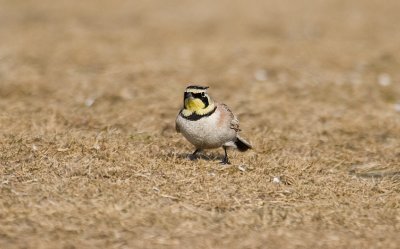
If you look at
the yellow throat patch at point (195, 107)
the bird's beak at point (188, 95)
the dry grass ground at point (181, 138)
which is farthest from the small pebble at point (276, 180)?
the bird's beak at point (188, 95)

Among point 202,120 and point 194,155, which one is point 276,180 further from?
point 194,155

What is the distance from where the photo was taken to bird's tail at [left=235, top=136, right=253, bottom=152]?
9266mm

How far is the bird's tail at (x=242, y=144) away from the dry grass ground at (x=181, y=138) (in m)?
0.09

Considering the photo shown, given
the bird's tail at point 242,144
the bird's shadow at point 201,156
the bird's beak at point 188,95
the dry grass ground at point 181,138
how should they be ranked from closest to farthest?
the dry grass ground at point 181,138 → the bird's beak at point 188,95 → the bird's shadow at point 201,156 → the bird's tail at point 242,144

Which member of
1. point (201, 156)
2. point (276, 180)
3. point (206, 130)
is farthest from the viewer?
point (201, 156)

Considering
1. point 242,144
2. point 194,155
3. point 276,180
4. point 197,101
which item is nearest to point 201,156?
point 194,155

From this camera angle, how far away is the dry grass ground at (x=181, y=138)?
6969mm

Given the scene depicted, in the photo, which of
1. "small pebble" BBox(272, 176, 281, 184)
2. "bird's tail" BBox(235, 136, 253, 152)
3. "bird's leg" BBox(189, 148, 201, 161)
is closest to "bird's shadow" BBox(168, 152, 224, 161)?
"bird's leg" BBox(189, 148, 201, 161)

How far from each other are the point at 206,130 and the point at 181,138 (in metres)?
1.89

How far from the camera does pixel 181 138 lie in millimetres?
10305

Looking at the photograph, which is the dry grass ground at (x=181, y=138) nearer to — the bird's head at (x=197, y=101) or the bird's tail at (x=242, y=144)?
the bird's tail at (x=242, y=144)

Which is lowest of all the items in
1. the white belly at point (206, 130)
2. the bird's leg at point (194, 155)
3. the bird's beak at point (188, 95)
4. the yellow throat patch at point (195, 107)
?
the bird's leg at point (194, 155)

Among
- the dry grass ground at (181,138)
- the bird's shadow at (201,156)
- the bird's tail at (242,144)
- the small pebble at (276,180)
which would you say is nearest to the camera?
the dry grass ground at (181,138)

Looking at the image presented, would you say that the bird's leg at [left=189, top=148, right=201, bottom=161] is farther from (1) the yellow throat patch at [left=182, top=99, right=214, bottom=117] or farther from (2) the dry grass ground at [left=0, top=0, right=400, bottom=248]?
(1) the yellow throat patch at [left=182, top=99, right=214, bottom=117]
